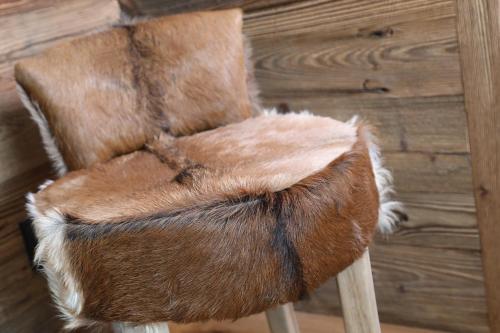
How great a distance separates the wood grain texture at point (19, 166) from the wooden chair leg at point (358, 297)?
687 millimetres

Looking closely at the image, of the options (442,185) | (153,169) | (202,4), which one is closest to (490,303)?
(442,185)

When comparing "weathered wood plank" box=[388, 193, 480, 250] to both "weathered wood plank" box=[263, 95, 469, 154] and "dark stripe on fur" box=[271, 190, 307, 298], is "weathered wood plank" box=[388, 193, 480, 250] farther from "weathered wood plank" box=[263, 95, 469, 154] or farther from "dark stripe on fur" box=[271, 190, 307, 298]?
"dark stripe on fur" box=[271, 190, 307, 298]

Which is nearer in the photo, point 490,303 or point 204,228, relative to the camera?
point 204,228

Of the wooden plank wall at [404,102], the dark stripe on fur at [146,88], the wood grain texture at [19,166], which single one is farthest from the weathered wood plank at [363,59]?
the wood grain texture at [19,166]

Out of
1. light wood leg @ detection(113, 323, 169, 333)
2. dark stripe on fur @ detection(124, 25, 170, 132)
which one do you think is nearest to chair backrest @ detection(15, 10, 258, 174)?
dark stripe on fur @ detection(124, 25, 170, 132)

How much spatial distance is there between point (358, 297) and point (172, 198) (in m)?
0.29

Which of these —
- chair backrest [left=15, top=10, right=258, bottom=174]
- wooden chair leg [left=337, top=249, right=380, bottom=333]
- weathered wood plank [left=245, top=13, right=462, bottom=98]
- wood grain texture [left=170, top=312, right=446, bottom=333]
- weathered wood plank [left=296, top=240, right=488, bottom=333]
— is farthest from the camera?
wood grain texture [left=170, top=312, right=446, bottom=333]

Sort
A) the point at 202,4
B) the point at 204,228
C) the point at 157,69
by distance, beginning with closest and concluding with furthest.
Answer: the point at 204,228
the point at 157,69
the point at 202,4

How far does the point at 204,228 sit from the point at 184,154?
250mm

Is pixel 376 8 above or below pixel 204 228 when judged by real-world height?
above

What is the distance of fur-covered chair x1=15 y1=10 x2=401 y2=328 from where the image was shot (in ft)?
2.13

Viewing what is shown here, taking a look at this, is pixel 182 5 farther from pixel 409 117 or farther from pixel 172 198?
pixel 172 198

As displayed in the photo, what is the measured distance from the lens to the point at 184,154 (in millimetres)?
871

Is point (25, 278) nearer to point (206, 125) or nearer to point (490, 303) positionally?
point (206, 125)
